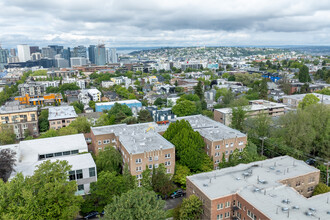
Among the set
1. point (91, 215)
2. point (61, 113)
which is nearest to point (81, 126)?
point (61, 113)

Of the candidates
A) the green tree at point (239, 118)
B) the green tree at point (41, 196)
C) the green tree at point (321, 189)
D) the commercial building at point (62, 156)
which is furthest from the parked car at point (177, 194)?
the green tree at point (239, 118)

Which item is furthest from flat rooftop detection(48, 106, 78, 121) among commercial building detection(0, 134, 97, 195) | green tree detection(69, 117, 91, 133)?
commercial building detection(0, 134, 97, 195)

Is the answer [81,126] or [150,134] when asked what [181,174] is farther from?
[81,126]

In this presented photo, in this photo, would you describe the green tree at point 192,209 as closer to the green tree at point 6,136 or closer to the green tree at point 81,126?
the green tree at point 81,126

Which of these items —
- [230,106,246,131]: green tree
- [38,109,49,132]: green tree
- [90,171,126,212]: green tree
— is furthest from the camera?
[38,109,49,132]: green tree

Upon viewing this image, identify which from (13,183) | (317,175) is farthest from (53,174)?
(317,175)

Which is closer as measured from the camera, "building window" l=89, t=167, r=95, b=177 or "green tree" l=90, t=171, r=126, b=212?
"green tree" l=90, t=171, r=126, b=212

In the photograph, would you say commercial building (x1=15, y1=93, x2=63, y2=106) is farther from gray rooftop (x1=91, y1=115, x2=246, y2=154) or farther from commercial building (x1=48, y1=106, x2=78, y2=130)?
gray rooftop (x1=91, y1=115, x2=246, y2=154)

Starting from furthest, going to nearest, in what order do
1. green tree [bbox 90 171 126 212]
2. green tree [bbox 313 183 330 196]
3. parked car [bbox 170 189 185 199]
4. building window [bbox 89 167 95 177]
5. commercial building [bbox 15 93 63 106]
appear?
commercial building [bbox 15 93 63 106], parked car [bbox 170 189 185 199], building window [bbox 89 167 95 177], green tree [bbox 313 183 330 196], green tree [bbox 90 171 126 212]
